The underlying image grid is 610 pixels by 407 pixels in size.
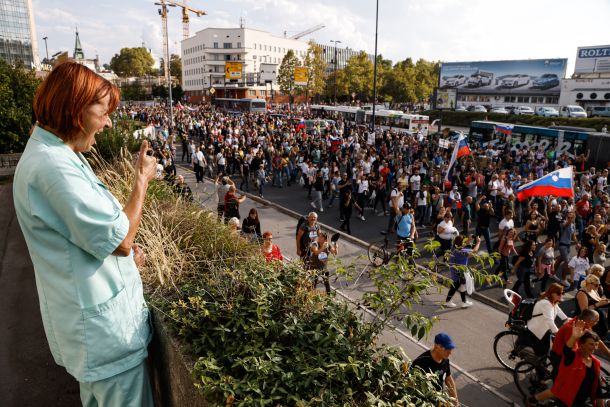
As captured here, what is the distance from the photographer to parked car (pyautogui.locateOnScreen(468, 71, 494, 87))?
69.3 m

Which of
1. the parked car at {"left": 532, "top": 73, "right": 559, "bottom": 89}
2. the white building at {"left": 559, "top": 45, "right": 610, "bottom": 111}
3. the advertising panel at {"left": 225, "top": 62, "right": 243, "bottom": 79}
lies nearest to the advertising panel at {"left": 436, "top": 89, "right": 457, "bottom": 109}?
the white building at {"left": 559, "top": 45, "right": 610, "bottom": 111}

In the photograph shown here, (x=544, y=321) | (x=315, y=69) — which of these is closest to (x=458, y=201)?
(x=544, y=321)

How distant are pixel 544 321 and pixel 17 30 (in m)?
120

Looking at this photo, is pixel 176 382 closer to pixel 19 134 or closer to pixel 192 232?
pixel 192 232

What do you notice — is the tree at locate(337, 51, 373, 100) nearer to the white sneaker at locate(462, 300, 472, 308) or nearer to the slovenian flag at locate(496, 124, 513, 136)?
the slovenian flag at locate(496, 124, 513, 136)

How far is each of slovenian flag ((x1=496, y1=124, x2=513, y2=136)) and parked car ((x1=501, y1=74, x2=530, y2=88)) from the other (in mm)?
46528

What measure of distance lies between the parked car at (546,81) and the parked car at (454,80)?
39.6 ft

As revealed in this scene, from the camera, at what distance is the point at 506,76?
67.4 m

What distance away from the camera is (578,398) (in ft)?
15.7

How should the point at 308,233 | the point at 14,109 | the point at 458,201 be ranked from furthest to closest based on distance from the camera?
the point at 14,109
the point at 458,201
the point at 308,233

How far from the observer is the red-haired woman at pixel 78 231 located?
1501 mm

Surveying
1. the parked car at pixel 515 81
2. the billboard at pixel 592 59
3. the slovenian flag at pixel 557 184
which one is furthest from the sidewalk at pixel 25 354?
the billboard at pixel 592 59

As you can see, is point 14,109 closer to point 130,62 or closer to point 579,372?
point 579,372

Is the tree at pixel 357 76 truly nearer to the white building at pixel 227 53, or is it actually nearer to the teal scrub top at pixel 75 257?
the white building at pixel 227 53
